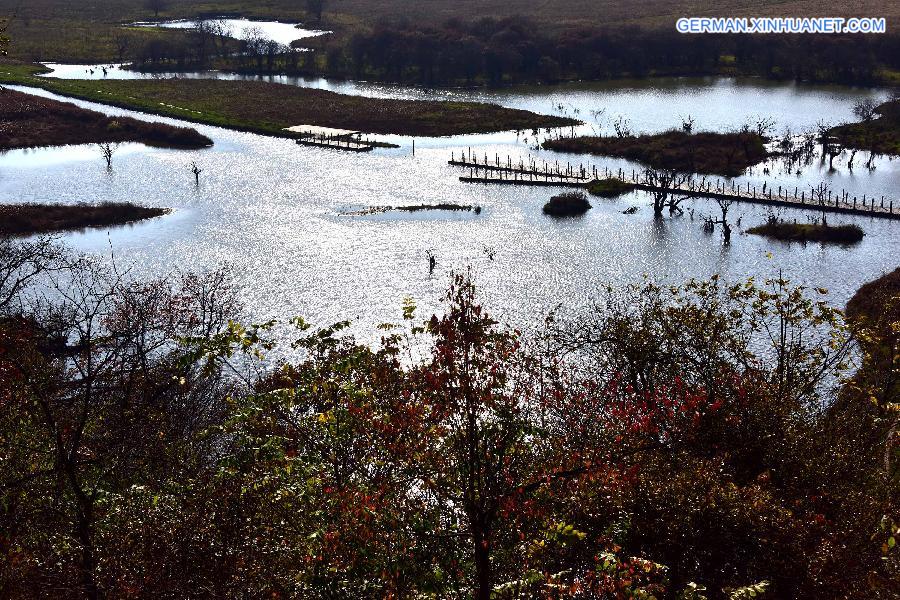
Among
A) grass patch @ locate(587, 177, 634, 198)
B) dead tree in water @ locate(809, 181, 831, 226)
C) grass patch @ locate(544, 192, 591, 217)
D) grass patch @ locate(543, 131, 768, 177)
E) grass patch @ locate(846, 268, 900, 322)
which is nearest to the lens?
grass patch @ locate(846, 268, 900, 322)

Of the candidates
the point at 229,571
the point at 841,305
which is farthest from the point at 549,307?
the point at 229,571

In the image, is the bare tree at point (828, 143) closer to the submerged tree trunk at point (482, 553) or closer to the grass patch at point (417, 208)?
the grass patch at point (417, 208)

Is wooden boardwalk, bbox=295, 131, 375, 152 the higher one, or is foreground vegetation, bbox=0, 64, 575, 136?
foreground vegetation, bbox=0, 64, 575, 136

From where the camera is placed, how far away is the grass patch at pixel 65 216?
100500mm

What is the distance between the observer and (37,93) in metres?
192

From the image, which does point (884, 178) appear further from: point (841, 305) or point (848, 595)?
point (848, 595)

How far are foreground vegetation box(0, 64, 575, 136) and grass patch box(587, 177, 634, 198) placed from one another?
43.5 m

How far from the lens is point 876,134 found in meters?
145

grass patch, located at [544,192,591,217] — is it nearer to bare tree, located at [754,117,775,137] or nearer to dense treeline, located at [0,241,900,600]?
bare tree, located at [754,117,775,137]

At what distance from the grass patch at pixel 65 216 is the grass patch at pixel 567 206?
142 feet

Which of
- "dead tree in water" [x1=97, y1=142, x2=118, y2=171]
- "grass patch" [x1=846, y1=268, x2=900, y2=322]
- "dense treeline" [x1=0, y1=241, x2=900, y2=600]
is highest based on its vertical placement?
"dead tree in water" [x1=97, y1=142, x2=118, y2=171]

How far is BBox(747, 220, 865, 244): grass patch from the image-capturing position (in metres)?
96.6

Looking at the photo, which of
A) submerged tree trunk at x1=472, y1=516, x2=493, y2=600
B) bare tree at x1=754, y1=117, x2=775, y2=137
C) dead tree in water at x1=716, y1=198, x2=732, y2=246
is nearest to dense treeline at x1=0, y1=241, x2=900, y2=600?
submerged tree trunk at x1=472, y1=516, x2=493, y2=600

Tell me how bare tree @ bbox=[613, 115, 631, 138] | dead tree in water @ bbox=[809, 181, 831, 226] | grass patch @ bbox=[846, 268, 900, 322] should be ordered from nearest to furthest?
grass patch @ bbox=[846, 268, 900, 322]
dead tree in water @ bbox=[809, 181, 831, 226]
bare tree @ bbox=[613, 115, 631, 138]
